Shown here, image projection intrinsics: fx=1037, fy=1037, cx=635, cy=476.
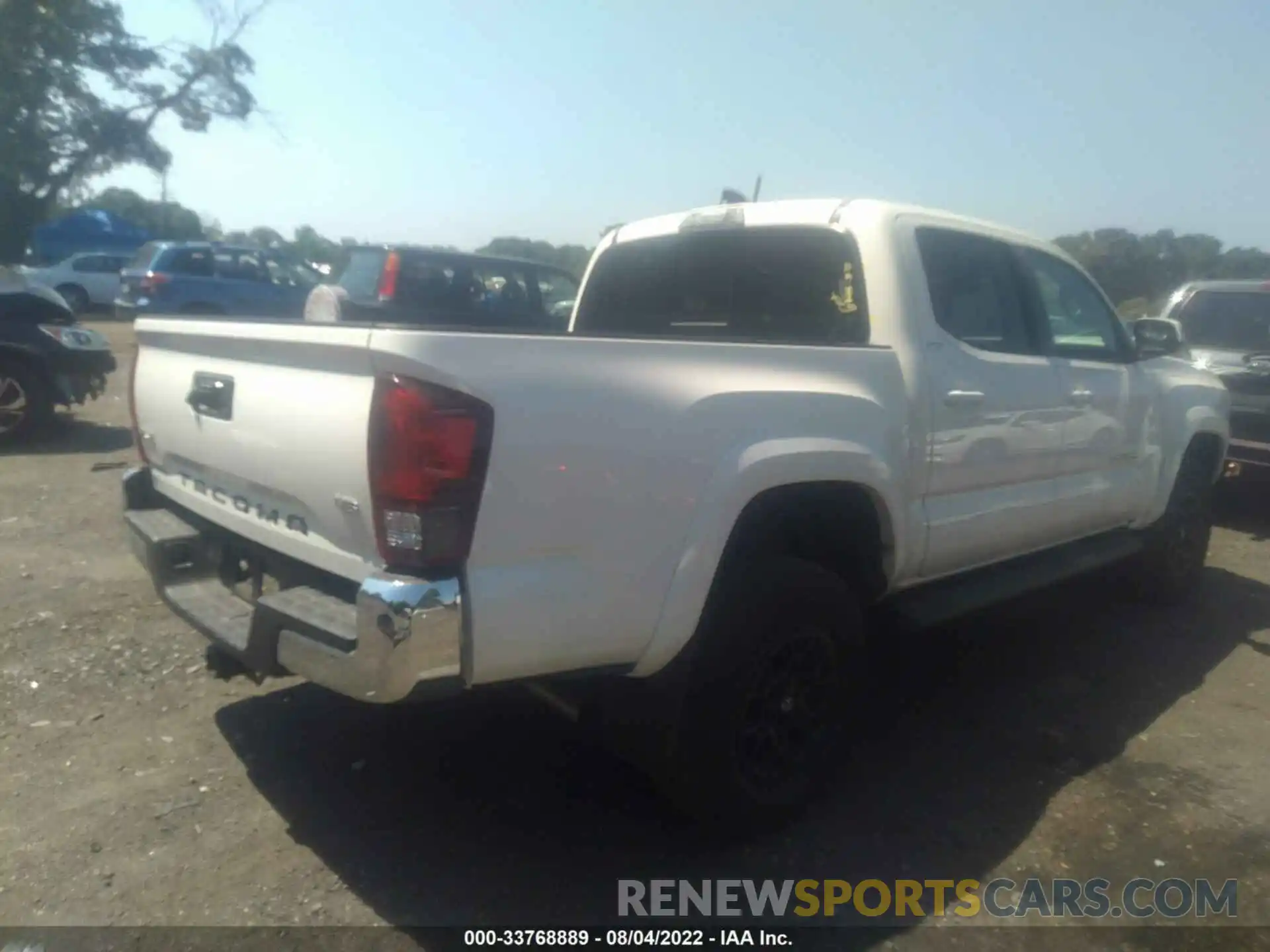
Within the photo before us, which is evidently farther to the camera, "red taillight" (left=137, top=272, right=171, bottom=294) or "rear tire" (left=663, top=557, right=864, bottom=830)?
"red taillight" (left=137, top=272, right=171, bottom=294)

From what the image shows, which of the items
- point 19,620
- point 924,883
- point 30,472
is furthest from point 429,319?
point 924,883

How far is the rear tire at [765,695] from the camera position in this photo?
2.98 meters

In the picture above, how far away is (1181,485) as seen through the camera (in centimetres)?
579

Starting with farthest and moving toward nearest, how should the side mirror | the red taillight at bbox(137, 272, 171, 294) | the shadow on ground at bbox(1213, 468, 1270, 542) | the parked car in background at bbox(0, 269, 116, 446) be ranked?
the red taillight at bbox(137, 272, 171, 294), the parked car in background at bbox(0, 269, 116, 446), the shadow on ground at bbox(1213, 468, 1270, 542), the side mirror

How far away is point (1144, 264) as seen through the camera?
12188 millimetres

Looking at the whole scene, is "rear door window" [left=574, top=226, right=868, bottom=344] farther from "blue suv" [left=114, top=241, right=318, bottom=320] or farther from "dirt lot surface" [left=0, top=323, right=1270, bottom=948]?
"blue suv" [left=114, top=241, right=318, bottom=320]

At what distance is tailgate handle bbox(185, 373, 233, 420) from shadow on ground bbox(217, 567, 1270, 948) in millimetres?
1281

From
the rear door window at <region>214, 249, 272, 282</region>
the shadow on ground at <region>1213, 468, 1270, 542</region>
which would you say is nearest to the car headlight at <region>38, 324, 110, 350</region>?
the shadow on ground at <region>1213, 468, 1270, 542</region>

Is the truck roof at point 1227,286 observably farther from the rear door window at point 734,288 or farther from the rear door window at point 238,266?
the rear door window at point 238,266

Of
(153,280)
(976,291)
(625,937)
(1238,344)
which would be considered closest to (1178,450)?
(976,291)

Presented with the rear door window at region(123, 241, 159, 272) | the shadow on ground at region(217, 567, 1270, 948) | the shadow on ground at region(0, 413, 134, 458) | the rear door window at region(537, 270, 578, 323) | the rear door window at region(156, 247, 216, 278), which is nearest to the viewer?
the shadow on ground at region(217, 567, 1270, 948)

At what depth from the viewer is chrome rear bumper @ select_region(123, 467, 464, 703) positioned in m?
2.38

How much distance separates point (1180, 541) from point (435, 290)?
8086 mm

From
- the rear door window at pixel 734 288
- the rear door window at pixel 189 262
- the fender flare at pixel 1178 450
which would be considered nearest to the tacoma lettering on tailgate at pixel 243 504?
the rear door window at pixel 734 288
